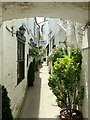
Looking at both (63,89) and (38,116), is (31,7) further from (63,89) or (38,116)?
(38,116)

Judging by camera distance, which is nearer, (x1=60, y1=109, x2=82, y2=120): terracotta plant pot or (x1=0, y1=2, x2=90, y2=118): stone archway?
(x1=0, y1=2, x2=90, y2=118): stone archway

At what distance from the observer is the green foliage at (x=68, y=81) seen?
618cm

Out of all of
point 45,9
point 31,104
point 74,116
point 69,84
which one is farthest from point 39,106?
point 45,9

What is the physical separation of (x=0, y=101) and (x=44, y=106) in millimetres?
4833

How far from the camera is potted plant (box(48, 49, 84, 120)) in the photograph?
20.3ft

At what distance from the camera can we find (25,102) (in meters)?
10.2

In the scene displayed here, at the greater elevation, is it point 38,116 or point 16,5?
point 16,5

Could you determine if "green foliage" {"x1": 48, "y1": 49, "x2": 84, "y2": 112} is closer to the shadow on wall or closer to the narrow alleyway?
the narrow alleyway

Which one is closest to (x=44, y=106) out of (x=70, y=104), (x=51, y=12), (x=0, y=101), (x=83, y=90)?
(x=70, y=104)

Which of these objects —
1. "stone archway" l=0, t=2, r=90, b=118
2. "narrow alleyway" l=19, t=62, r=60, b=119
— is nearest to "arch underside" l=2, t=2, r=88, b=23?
"stone archway" l=0, t=2, r=90, b=118

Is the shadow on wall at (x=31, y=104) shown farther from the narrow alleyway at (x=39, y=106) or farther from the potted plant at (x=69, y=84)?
the potted plant at (x=69, y=84)

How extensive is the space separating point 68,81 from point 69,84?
0.30ft

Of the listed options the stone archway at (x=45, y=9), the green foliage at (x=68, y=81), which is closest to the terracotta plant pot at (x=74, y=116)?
the green foliage at (x=68, y=81)

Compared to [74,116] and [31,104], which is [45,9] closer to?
[74,116]
